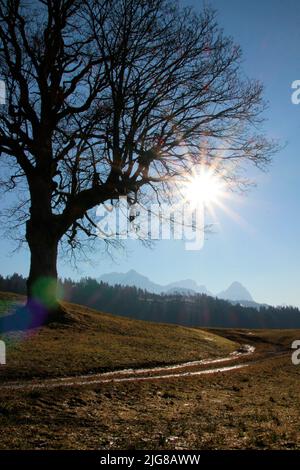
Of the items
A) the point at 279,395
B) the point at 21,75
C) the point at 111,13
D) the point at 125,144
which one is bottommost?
the point at 279,395

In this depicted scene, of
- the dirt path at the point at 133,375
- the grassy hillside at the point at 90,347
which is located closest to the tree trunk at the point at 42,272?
the grassy hillside at the point at 90,347

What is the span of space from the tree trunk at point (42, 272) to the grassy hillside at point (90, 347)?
59.4 inches

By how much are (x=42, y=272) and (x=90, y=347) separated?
21.7ft

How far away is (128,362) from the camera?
18781 millimetres

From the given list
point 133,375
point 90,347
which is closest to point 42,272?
point 90,347

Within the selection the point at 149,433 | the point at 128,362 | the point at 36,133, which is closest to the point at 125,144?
the point at 36,133

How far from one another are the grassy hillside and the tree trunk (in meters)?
1.51

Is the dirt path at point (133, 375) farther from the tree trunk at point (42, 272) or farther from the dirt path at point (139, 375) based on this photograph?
the tree trunk at point (42, 272)

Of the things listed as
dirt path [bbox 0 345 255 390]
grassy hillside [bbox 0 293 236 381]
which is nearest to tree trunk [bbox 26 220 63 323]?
grassy hillside [bbox 0 293 236 381]

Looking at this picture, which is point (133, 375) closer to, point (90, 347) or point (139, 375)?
point (139, 375)

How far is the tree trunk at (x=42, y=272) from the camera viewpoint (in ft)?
80.7

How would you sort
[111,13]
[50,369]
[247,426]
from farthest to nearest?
[111,13]
[50,369]
[247,426]
